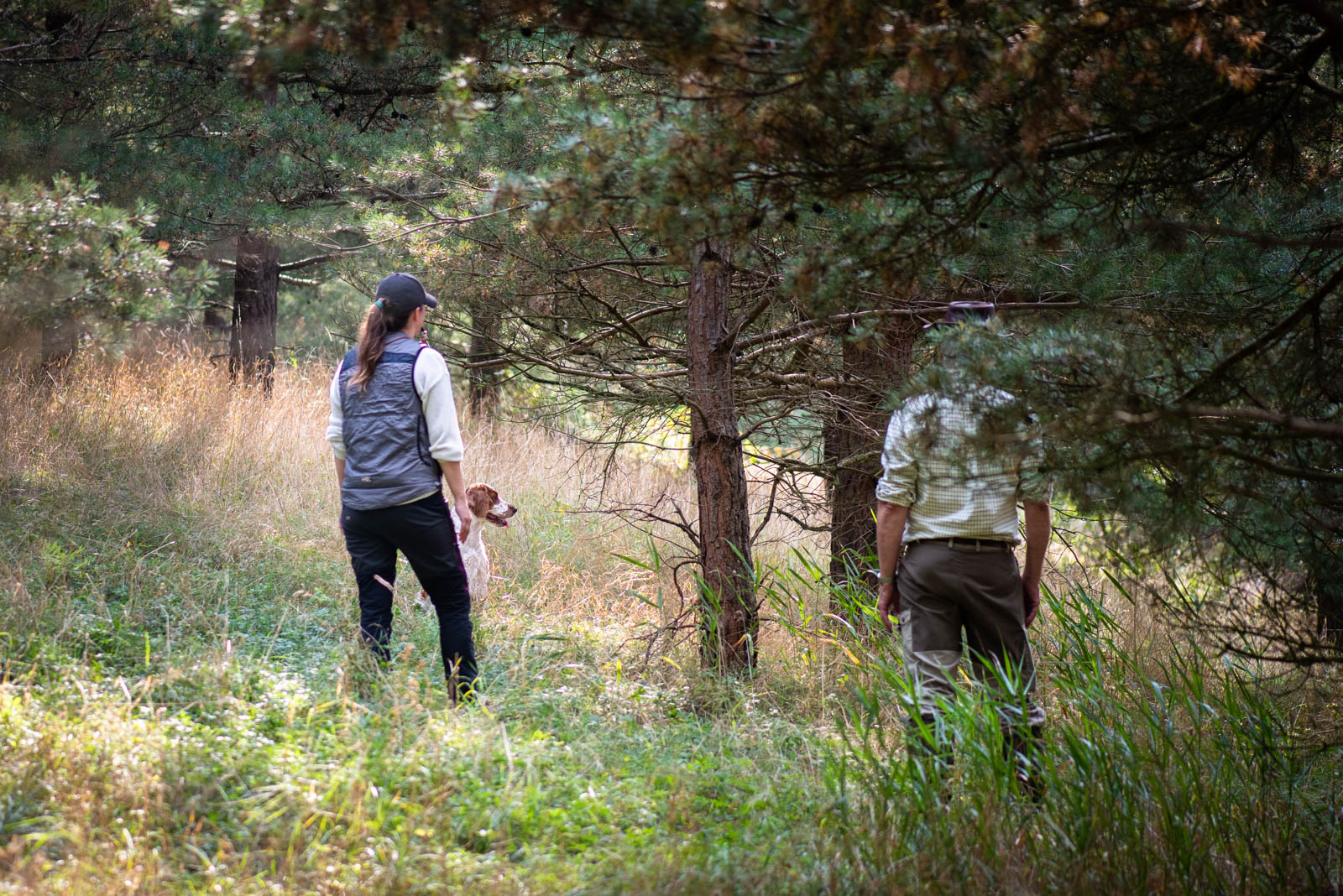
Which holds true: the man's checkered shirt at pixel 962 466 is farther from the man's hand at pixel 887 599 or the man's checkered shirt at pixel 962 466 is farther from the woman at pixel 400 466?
the woman at pixel 400 466

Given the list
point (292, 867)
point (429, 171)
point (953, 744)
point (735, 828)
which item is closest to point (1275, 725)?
point (953, 744)

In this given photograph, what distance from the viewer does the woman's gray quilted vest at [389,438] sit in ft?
13.7

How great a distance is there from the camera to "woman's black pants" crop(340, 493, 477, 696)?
4.21m

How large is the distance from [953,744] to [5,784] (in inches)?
117

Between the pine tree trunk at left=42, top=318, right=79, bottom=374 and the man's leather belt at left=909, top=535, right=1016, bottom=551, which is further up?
the pine tree trunk at left=42, top=318, right=79, bottom=374

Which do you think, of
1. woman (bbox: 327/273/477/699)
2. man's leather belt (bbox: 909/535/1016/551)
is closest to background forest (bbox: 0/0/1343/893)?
woman (bbox: 327/273/477/699)

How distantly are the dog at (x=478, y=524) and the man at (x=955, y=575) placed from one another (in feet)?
6.36

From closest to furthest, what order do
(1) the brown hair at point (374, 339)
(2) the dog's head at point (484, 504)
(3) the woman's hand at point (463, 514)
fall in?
(1) the brown hair at point (374, 339), (3) the woman's hand at point (463, 514), (2) the dog's head at point (484, 504)

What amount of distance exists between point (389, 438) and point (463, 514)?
0.52 m

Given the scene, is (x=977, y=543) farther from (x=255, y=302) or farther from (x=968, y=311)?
(x=255, y=302)

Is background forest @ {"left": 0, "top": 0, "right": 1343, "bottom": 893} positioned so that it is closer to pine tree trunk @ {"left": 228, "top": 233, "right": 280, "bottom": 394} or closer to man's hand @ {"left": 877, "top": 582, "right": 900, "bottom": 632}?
man's hand @ {"left": 877, "top": 582, "right": 900, "bottom": 632}

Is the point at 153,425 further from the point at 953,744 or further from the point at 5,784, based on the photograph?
the point at 953,744

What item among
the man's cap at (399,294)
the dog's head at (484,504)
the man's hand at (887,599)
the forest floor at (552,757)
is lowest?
the forest floor at (552,757)

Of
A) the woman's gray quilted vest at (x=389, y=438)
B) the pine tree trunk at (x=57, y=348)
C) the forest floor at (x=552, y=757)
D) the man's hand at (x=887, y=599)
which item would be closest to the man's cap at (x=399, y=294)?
the woman's gray quilted vest at (x=389, y=438)
